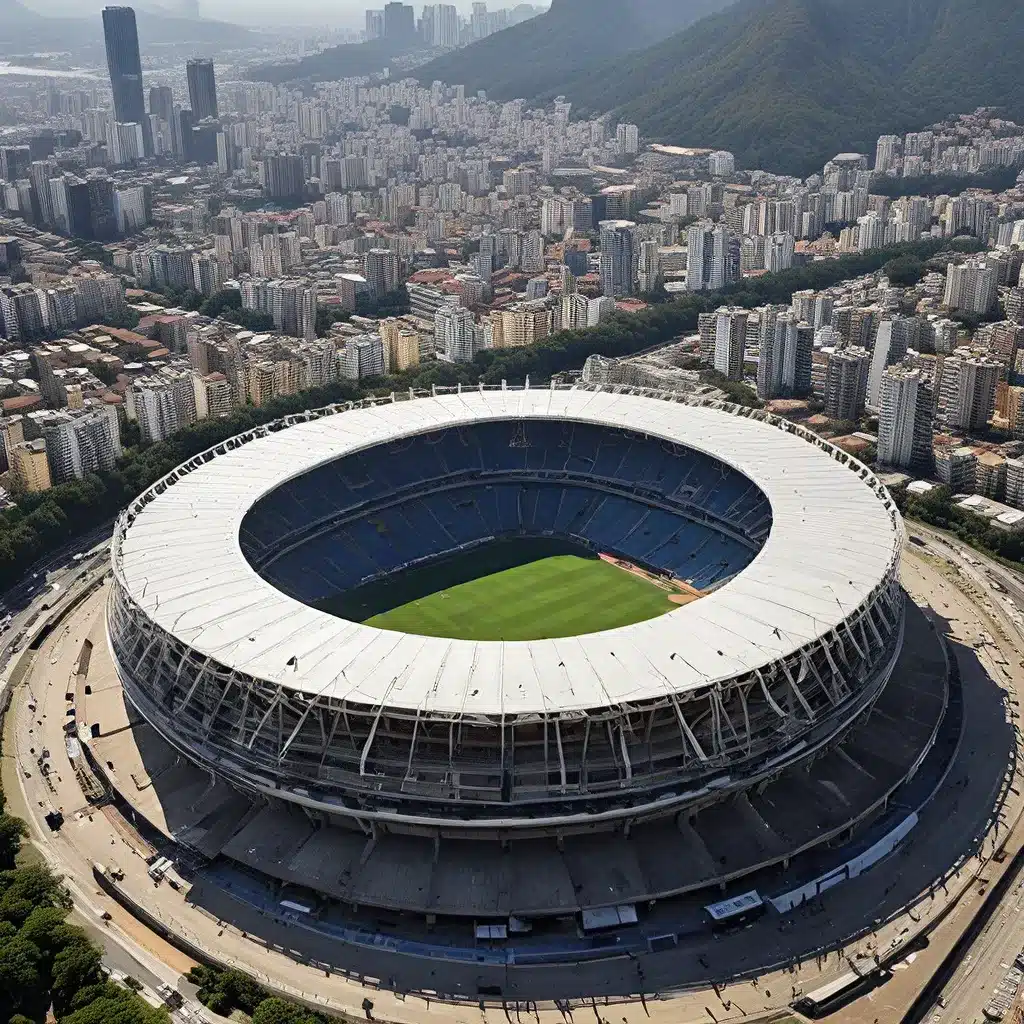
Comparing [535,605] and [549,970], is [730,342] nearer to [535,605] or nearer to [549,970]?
[535,605]

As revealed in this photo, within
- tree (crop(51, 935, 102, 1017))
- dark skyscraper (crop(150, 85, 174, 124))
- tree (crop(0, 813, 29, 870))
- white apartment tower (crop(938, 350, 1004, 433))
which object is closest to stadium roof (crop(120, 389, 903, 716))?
tree (crop(0, 813, 29, 870))

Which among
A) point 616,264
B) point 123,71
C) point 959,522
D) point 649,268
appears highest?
point 123,71

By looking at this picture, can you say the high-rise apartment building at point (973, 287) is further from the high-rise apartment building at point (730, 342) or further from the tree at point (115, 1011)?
the tree at point (115, 1011)

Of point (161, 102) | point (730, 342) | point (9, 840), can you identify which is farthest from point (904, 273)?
point (161, 102)

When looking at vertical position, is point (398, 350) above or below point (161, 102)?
below

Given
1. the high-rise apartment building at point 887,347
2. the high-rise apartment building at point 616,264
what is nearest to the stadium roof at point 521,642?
the high-rise apartment building at point 887,347

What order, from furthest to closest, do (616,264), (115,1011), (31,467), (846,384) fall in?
(616,264) → (846,384) → (31,467) → (115,1011)

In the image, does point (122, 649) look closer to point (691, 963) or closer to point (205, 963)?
point (205, 963)
